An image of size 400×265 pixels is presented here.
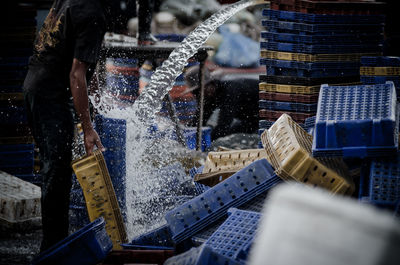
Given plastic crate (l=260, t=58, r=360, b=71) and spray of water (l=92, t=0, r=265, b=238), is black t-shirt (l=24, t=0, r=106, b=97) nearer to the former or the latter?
spray of water (l=92, t=0, r=265, b=238)

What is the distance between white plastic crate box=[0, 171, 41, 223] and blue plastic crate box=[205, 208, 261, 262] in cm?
246

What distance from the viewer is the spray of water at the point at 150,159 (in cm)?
495

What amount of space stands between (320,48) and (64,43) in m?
2.76

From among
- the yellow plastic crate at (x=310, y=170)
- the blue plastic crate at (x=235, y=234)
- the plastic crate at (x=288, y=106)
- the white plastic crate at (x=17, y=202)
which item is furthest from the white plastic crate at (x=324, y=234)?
the plastic crate at (x=288, y=106)

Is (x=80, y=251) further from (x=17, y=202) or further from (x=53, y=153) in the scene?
(x=17, y=202)

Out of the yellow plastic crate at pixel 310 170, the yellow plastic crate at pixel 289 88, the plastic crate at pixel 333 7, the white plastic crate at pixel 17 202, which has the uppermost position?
the plastic crate at pixel 333 7

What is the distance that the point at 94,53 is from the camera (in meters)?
3.97

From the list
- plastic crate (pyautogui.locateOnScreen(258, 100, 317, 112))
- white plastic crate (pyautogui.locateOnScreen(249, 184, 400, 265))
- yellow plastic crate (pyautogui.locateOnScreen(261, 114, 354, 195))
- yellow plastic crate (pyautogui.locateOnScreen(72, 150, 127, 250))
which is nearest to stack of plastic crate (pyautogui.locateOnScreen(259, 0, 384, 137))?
plastic crate (pyautogui.locateOnScreen(258, 100, 317, 112))

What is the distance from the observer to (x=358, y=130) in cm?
368

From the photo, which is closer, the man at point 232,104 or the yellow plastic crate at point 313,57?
the yellow plastic crate at point 313,57

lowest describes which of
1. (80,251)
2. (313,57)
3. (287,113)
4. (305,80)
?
(80,251)

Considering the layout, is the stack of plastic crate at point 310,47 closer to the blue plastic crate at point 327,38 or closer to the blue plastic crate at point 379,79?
the blue plastic crate at point 327,38

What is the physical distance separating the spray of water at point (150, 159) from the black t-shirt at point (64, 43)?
0.76 m

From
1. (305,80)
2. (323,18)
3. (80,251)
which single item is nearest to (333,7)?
(323,18)
